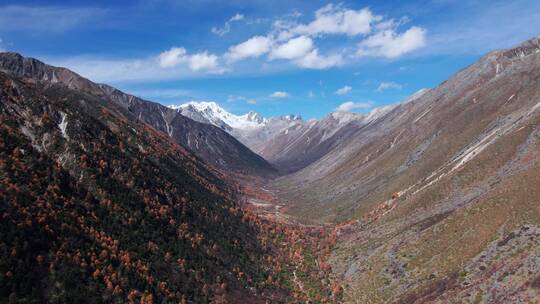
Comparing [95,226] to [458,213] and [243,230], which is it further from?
[458,213]

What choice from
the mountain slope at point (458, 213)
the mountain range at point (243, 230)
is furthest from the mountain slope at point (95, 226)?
the mountain slope at point (458, 213)

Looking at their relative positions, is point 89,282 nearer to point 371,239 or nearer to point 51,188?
point 51,188

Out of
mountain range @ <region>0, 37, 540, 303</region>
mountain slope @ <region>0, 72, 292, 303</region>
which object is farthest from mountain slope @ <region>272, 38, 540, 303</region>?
mountain slope @ <region>0, 72, 292, 303</region>

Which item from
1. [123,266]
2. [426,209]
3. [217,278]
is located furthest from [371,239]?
[123,266]

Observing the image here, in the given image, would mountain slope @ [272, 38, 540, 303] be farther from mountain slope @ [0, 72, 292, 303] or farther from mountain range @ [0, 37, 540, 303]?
mountain slope @ [0, 72, 292, 303]

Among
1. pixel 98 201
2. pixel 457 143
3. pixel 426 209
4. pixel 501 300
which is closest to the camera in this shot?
pixel 501 300

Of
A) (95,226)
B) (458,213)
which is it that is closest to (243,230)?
(95,226)
